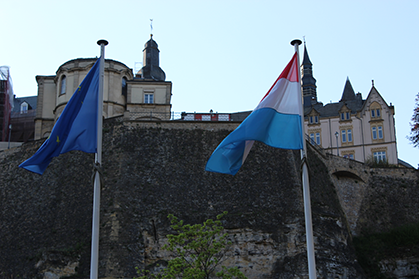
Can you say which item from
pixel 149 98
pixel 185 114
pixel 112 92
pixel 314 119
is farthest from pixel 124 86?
pixel 314 119

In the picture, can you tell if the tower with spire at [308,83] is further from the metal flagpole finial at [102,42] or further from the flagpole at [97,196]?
the flagpole at [97,196]

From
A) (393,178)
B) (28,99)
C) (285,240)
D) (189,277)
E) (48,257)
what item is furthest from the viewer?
(28,99)

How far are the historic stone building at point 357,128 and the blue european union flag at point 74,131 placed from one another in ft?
161

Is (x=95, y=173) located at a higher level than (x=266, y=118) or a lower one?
lower

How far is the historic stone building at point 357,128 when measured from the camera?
67438 mm

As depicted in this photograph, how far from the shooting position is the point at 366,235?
155 ft

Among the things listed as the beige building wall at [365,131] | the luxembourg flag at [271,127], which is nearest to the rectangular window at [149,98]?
the beige building wall at [365,131]

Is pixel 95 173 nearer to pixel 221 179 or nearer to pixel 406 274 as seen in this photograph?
pixel 221 179

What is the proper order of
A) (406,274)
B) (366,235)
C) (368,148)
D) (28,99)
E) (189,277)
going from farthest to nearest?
(28,99) → (368,148) → (366,235) → (406,274) → (189,277)

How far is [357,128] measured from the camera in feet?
228

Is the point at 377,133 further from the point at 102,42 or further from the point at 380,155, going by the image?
the point at 102,42

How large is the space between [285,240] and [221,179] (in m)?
7.89

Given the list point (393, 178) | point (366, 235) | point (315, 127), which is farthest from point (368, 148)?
point (366, 235)

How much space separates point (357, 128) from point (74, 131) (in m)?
55.1
